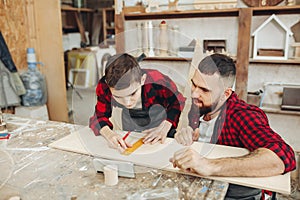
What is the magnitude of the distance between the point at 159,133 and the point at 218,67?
1.15 ft

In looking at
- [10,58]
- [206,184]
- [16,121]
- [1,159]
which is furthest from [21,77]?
[206,184]

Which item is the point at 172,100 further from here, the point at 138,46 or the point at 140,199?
the point at 140,199

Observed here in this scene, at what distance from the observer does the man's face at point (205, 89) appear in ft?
3.50

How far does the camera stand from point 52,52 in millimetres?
2766

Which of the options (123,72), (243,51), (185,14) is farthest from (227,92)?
(185,14)

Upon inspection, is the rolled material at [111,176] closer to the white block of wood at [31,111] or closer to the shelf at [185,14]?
the shelf at [185,14]

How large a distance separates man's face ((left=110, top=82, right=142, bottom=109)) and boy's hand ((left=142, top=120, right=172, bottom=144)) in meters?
0.20

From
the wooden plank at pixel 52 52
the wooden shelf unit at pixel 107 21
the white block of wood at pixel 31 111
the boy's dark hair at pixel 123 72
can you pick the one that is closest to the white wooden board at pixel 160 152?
the boy's dark hair at pixel 123 72

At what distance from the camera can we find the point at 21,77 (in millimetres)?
2623

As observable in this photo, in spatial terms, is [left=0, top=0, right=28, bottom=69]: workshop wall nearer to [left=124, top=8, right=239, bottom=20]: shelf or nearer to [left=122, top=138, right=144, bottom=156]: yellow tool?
[left=124, top=8, right=239, bottom=20]: shelf

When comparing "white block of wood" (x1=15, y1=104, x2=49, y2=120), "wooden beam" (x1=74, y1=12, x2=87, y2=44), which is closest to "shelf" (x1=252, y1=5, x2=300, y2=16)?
"white block of wood" (x1=15, y1=104, x2=49, y2=120)

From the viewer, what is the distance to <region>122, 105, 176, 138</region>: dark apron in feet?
3.72

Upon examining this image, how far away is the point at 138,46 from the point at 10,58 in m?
1.70

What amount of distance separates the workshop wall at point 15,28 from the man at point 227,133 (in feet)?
6.56
